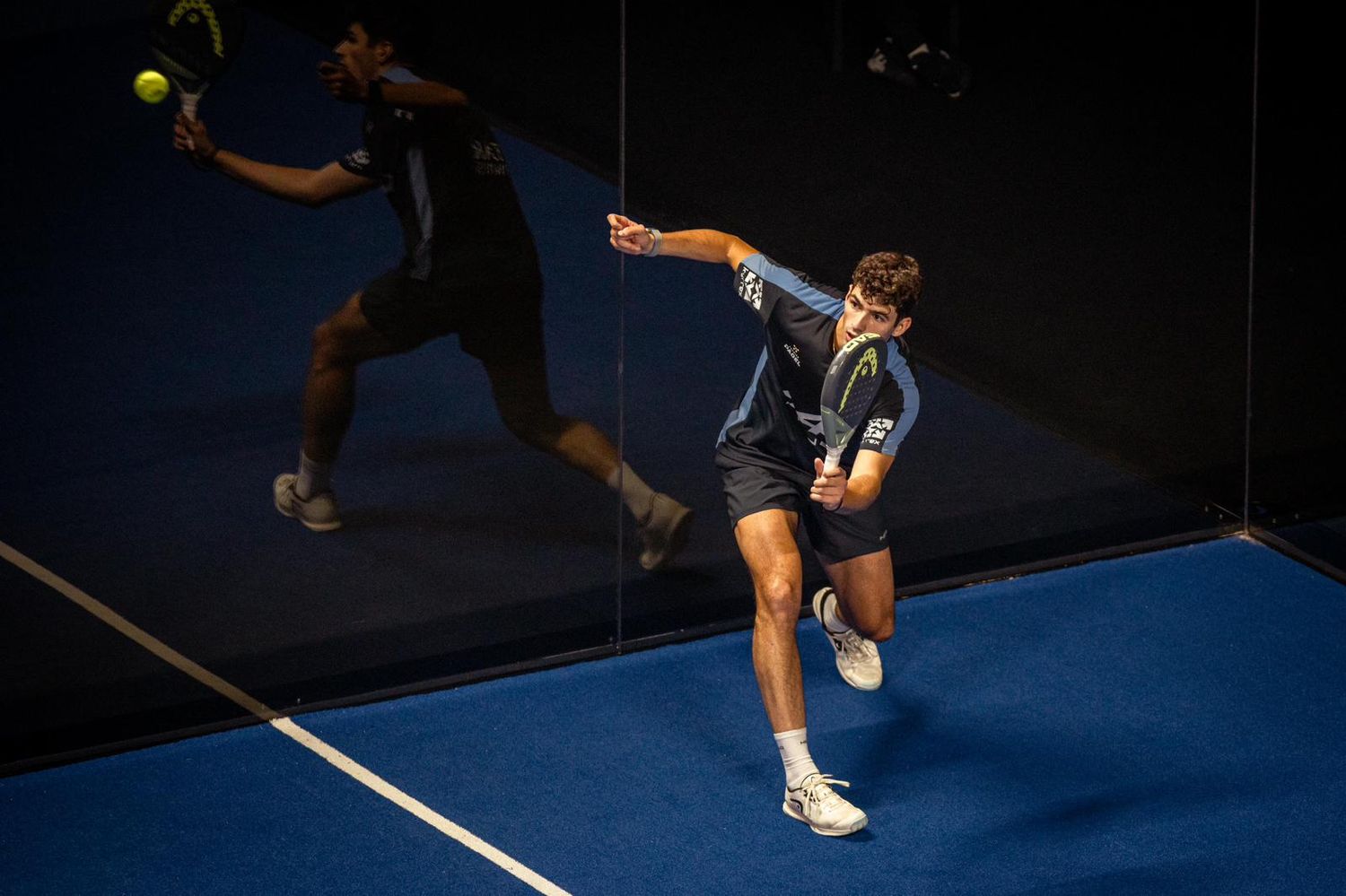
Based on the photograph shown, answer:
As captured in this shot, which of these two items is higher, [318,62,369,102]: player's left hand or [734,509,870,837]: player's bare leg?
[318,62,369,102]: player's left hand

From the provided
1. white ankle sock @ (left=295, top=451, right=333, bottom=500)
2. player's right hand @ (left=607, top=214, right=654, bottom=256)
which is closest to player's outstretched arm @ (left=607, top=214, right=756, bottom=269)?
player's right hand @ (left=607, top=214, right=654, bottom=256)

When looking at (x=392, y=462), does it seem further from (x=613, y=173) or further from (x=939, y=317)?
(x=939, y=317)

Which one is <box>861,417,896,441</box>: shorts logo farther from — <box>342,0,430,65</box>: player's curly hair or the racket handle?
the racket handle

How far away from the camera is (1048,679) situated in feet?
23.8

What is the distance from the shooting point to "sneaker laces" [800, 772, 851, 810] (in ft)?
20.4

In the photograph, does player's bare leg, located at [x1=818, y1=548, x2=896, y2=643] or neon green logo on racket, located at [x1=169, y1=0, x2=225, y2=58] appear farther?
player's bare leg, located at [x1=818, y1=548, x2=896, y2=643]

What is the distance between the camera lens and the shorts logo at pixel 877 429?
6359 mm

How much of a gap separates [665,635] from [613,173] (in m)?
1.82

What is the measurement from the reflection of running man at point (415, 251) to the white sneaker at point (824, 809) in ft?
5.23

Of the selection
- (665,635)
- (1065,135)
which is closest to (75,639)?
(665,635)

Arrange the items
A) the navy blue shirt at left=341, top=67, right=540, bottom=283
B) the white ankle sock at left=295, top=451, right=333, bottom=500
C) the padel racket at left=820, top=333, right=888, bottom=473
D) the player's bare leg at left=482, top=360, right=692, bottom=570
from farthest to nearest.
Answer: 1. the player's bare leg at left=482, top=360, right=692, bottom=570
2. the white ankle sock at left=295, top=451, right=333, bottom=500
3. the navy blue shirt at left=341, top=67, right=540, bottom=283
4. the padel racket at left=820, top=333, right=888, bottom=473

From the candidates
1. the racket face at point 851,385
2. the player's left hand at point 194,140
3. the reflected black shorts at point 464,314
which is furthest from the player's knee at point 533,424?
the racket face at point 851,385

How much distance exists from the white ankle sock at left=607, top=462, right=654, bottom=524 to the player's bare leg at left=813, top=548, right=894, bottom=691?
2.48 ft

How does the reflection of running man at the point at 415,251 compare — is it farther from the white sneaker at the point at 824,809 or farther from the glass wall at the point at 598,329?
the white sneaker at the point at 824,809
